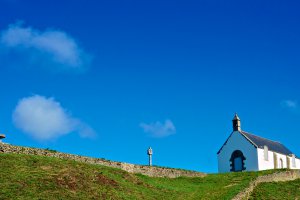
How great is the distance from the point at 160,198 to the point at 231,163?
31.5 meters

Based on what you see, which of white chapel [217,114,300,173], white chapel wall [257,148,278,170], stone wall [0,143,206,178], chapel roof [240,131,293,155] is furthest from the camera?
chapel roof [240,131,293,155]

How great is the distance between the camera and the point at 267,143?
66375mm

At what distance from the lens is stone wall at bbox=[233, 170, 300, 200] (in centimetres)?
3803

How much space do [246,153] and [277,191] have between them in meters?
19.4

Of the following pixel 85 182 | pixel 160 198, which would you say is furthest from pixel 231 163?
pixel 85 182

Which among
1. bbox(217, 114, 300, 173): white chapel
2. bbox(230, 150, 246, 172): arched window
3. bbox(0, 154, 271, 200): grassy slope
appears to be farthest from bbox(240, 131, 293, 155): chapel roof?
bbox(0, 154, 271, 200): grassy slope

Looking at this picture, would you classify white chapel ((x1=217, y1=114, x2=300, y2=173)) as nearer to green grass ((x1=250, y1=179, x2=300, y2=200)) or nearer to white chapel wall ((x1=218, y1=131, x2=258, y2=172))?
white chapel wall ((x1=218, y1=131, x2=258, y2=172))

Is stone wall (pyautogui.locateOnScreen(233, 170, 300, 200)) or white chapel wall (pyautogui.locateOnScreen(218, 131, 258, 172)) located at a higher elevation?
white chapel wall (pyautogui.locateOnScreen(218, 131, 258, 172))

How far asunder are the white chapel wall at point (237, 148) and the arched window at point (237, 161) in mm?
496

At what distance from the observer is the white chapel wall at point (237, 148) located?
200ft

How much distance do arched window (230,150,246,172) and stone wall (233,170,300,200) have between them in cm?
960

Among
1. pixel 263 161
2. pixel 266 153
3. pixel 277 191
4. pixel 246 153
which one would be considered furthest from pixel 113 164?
pixel 266 153

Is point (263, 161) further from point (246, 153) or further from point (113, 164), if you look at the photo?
point (113, 164)

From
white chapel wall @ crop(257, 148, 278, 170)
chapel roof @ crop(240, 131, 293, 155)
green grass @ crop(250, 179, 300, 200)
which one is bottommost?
green grass @ crop(250, 179, 300, 200)
